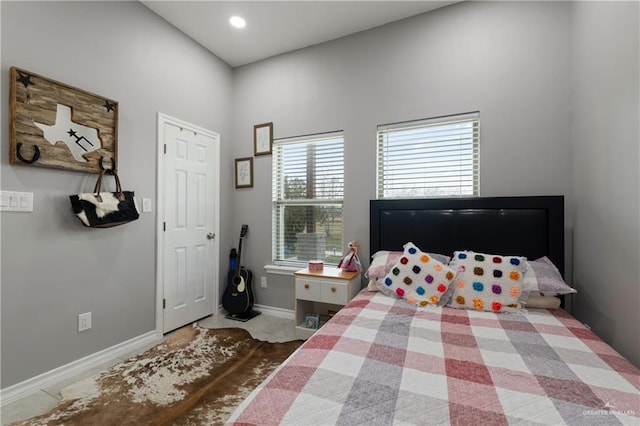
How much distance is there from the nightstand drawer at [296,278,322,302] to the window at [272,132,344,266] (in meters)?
0.49

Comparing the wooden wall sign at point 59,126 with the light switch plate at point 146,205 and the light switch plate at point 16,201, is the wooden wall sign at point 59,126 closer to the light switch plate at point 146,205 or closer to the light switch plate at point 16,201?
the light switch plate at point 16,201

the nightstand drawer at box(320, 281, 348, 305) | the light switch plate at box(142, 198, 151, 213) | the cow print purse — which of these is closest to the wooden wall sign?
the cow print purse

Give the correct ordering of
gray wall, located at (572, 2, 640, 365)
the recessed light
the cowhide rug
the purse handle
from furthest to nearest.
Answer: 1. the recessed light
2. the purse handle
3. the cowhide rug
4. gray wall, located at (572, 2, 640, 365)

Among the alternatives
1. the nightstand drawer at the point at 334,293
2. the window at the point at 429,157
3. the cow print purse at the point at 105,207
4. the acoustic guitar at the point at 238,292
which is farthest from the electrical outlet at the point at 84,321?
the window at the point at 429,157

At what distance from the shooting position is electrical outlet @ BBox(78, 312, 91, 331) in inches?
82.0

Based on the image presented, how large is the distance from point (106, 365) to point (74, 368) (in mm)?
191

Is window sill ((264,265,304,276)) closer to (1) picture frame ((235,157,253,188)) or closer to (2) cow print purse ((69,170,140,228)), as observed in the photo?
(1) picture frame ((235,157,253,188))

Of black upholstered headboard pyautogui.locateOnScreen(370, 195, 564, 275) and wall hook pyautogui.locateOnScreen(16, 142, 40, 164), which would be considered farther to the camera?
black upholstered headboard pyautogui.locateOnScreen(370, 195, 564, 275)

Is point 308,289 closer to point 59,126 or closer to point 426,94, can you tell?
point 426,94

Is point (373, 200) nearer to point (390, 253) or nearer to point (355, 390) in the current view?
point (390, 253)

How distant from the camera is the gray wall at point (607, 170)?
1447 mm

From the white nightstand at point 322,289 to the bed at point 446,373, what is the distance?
58 cm

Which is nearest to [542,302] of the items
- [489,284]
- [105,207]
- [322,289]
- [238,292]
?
[489,284]

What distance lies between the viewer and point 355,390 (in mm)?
887
